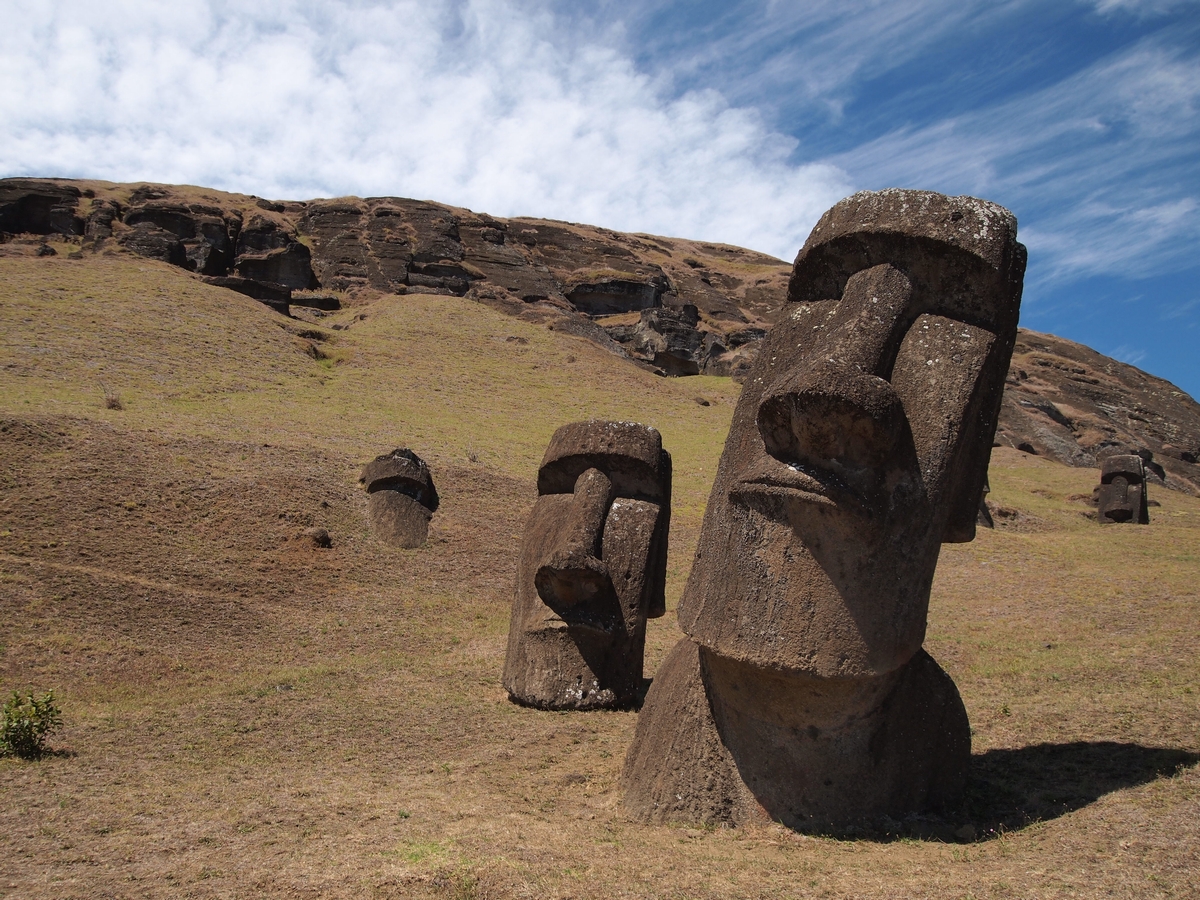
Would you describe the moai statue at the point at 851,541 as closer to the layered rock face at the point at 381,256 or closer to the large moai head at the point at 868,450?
the large moai head at the point at 868,450

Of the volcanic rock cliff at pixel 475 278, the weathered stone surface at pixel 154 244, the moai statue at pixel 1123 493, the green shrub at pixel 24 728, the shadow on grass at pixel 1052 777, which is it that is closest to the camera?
the shadow on grass at pixel 1052 777

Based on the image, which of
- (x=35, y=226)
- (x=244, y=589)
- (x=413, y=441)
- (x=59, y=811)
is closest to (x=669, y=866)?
(x=59, y=811)

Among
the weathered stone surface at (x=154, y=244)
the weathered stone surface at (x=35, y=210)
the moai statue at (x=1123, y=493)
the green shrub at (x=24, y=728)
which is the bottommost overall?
the green shrub at (x=24, y=728)

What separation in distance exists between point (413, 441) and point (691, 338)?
109 feet

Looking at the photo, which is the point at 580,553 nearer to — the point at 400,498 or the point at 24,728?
the point at 24,728

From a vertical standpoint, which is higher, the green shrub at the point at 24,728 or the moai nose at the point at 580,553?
the moai nose at the point at 580,553

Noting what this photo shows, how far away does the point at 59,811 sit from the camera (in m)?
5.50

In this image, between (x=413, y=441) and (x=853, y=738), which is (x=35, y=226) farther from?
(x=853, y=738)

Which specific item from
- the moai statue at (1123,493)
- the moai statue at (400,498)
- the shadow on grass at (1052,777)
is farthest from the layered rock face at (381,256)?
the shadow on grass at (1052,777)

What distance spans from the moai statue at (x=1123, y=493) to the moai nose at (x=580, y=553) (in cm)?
1830

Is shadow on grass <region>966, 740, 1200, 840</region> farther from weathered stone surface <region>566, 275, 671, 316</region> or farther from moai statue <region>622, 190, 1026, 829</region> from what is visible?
weathered stone surface <region>566, 275, 671, 316</region>

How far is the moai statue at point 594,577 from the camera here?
27.7 ft

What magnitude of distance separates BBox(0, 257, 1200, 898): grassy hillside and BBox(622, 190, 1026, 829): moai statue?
351 millimetres

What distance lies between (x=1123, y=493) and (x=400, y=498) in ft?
56.6
